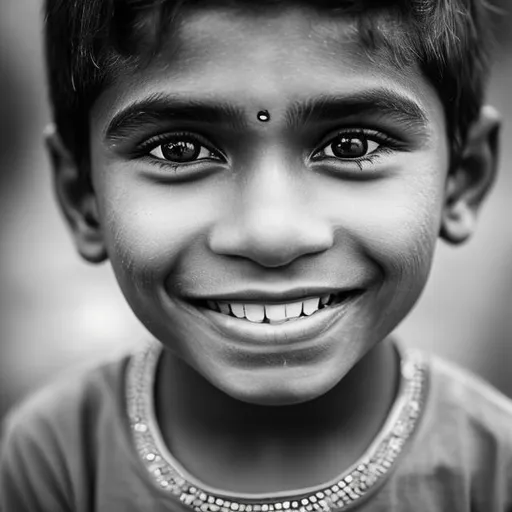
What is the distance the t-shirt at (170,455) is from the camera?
1.15m

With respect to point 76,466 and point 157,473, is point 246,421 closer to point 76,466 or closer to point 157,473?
point 157,473

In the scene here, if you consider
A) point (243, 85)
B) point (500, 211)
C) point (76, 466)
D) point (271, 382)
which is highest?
point (243, 85)

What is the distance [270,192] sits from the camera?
0.93 meters

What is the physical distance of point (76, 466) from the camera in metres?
1.24

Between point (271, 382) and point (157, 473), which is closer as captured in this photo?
point (271, 382)

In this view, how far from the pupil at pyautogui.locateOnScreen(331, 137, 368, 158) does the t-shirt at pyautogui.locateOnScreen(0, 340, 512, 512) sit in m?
0.40

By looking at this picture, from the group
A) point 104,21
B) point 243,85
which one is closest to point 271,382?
point 243,85

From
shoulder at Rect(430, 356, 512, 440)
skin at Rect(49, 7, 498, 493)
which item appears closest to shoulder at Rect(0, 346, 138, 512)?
skin at Rect(49, 7, 498, 493)

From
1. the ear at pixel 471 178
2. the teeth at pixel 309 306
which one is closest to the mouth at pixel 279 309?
the teeth at pixel 309 306

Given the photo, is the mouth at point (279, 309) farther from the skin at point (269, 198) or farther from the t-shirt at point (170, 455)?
the t-shirt at point (170, 455)

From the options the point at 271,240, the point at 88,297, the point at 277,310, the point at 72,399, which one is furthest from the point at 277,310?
the point at 88,297

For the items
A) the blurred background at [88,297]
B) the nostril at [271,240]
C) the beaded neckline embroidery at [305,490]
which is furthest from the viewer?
the blurred background at [88,297]

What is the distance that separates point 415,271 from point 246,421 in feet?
1.12

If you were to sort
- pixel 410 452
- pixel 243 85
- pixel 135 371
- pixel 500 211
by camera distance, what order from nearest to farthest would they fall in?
1. pixel 243 85
2. pixel 410 452
3. pixel 135 371
4. pixel 500 211
